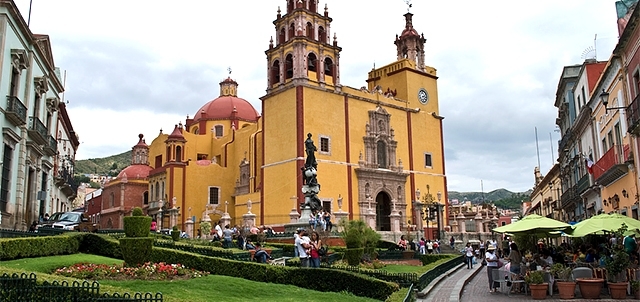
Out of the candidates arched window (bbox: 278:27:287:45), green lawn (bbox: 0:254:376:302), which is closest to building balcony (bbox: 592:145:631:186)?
green lawn (bbox: 0:254:376:302)

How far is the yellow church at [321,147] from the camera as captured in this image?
38.8 m

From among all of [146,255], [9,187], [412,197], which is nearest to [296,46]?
[412,197]

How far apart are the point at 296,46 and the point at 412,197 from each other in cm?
1497

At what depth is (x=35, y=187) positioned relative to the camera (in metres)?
22.8

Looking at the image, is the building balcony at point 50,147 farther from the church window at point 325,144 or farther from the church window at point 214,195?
the church window at point 214,195

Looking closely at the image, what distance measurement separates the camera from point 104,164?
142125 mm

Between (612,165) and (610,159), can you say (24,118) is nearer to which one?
(612,165)

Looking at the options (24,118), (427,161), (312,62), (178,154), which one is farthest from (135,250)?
(427,161)

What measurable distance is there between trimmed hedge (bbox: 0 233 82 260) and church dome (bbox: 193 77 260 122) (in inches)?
1502

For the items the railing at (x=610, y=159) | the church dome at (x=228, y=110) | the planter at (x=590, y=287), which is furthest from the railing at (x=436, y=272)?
the church dome at (x=228, y=110)

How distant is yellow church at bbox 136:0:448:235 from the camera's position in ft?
127

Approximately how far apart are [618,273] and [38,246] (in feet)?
46.8

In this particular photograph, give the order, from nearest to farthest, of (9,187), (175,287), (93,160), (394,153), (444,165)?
(175,287) → (9,187) → (394,153) → (444,165) → (93,160)

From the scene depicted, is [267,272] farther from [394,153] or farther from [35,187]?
[394,153]
